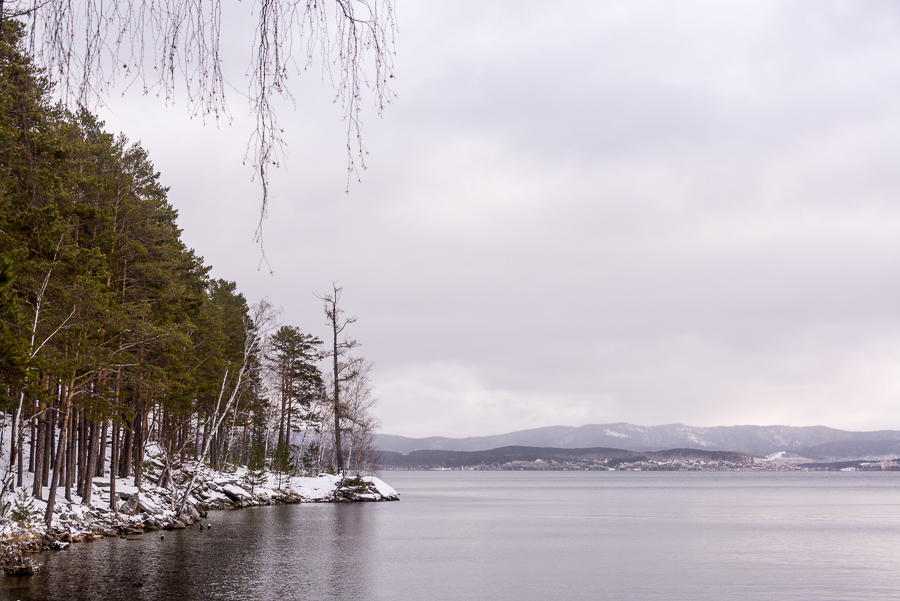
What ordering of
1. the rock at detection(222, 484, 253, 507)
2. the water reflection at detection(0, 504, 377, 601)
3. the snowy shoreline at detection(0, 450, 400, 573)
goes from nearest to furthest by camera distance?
1. the water reflection at detection(0, 504, 377, 601)
2. the snowy shoreline at detection(0, 450, 400, 573)
3. the rock at detection(222, 484, 253, 507)

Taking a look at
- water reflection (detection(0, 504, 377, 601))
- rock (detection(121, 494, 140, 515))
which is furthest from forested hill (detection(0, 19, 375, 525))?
water reflection (detection(0, 504, 377, 601))

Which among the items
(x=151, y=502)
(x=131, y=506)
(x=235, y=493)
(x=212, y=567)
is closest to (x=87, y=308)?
(x=212, y=567)

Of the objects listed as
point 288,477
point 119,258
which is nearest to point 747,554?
point 119,258

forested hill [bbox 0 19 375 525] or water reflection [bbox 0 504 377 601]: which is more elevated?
forested hill [bbox 0 19 375 525]

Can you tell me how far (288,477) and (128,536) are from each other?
95.9 ft

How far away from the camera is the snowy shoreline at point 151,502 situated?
24062 millimetres

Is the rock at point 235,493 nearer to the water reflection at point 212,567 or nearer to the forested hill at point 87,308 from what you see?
the forested hill at point 87,308

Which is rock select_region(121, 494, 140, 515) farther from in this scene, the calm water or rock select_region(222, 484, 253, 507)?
rock select_region(222, 484, 253, 507)

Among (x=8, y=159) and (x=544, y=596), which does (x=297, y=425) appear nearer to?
(x=544, y=596)

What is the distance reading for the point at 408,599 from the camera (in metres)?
19.8

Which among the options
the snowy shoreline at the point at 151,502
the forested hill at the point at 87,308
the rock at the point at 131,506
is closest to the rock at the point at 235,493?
the snowy shoreline at the point at 151,502

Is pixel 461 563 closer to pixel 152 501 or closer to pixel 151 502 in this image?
pixel 151 502

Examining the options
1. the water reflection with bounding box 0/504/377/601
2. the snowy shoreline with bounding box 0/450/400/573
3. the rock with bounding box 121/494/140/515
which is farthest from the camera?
the rock with bounding box 121/494/140/515

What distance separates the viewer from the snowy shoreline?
2406 cm
